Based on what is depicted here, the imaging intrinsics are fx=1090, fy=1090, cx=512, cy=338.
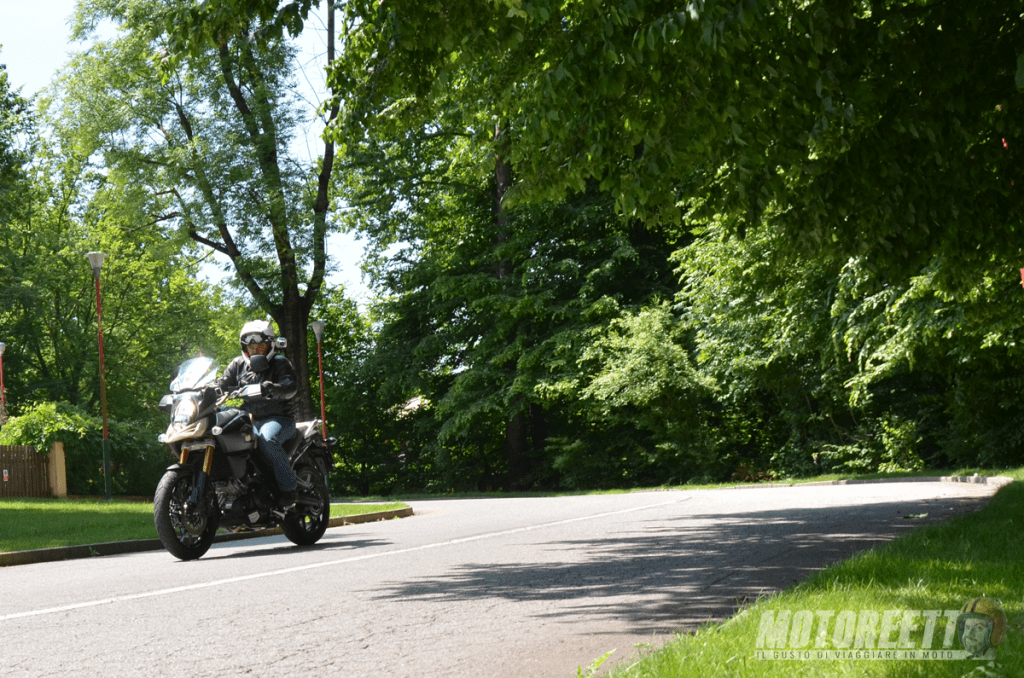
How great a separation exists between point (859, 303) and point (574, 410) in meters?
11.4

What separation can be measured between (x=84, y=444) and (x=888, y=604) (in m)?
30.5

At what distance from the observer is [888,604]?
17.1 ft

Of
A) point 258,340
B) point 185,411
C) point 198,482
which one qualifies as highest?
point 258,340

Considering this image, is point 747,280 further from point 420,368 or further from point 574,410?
point 420,368

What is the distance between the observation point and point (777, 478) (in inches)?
1143

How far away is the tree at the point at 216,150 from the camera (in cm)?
2733

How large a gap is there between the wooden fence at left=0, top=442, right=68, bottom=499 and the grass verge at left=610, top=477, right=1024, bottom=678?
90.7 ft

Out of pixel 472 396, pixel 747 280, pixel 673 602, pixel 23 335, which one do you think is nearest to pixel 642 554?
pixel 673 602

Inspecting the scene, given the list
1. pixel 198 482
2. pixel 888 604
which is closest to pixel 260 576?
pixel 198 482

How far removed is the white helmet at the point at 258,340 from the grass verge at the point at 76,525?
3450mm

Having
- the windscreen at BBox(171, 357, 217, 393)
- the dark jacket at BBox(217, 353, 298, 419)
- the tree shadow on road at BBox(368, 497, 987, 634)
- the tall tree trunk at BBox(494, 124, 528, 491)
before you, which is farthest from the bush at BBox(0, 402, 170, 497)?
the tree shadow on road at BBox(368, 497, 987, 634)

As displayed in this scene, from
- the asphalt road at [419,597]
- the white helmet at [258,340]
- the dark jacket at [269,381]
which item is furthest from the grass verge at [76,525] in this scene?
the white helmet at [258,340]

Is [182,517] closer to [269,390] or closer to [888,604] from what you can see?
[269,390]

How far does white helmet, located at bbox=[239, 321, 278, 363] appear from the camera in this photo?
35.8 ft
